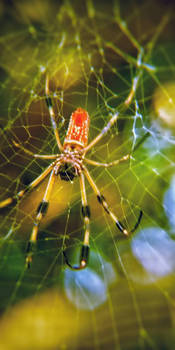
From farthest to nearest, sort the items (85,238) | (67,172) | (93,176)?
(93,176) → (67,172) → (85,238)

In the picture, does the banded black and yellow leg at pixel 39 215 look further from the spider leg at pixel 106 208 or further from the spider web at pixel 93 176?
the spider leg at pixel 106 208

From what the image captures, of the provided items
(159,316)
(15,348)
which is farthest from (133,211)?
(15,348)

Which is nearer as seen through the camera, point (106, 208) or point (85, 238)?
point (85, 238)

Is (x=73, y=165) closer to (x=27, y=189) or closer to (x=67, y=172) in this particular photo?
(x=67, y=172)

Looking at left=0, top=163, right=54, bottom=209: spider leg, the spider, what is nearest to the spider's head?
the spider

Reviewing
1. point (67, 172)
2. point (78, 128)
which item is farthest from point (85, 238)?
point (78, 128)
